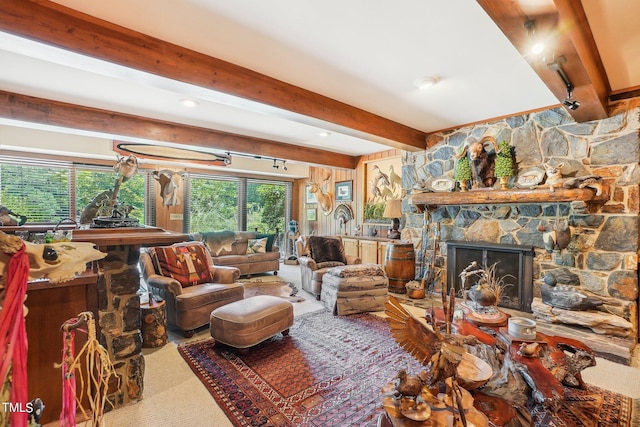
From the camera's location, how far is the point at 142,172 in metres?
5.48

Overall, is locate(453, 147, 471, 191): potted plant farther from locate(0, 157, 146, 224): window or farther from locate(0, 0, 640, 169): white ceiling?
locate(0, 157, 146, 224): window

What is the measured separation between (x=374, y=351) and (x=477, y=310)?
971mm

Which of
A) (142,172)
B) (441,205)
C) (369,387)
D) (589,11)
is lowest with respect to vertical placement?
(369,387)

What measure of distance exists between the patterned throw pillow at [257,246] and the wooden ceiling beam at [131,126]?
1887 millimetres

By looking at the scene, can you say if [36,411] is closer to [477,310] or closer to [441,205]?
[477,310]

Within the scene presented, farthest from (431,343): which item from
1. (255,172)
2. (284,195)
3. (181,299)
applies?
(284,195)

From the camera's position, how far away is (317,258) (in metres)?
4.57

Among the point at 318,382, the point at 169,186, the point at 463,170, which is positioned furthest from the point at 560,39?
the point at 169,186

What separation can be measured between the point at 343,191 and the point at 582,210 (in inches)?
168

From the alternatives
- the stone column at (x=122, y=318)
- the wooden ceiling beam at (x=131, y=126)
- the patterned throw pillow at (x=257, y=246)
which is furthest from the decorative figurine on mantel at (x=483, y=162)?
the patterned throw pillow at (x=257, y=246)

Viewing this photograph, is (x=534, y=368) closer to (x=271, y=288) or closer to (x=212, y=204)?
(x=271, y=288)

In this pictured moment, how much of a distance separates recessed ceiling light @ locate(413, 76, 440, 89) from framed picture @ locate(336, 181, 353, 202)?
3.73 metres

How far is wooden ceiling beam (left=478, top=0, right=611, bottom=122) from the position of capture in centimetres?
146

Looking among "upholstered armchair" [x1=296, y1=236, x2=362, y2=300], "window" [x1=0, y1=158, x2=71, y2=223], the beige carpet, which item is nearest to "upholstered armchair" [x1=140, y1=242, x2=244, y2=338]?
the beige carpet
